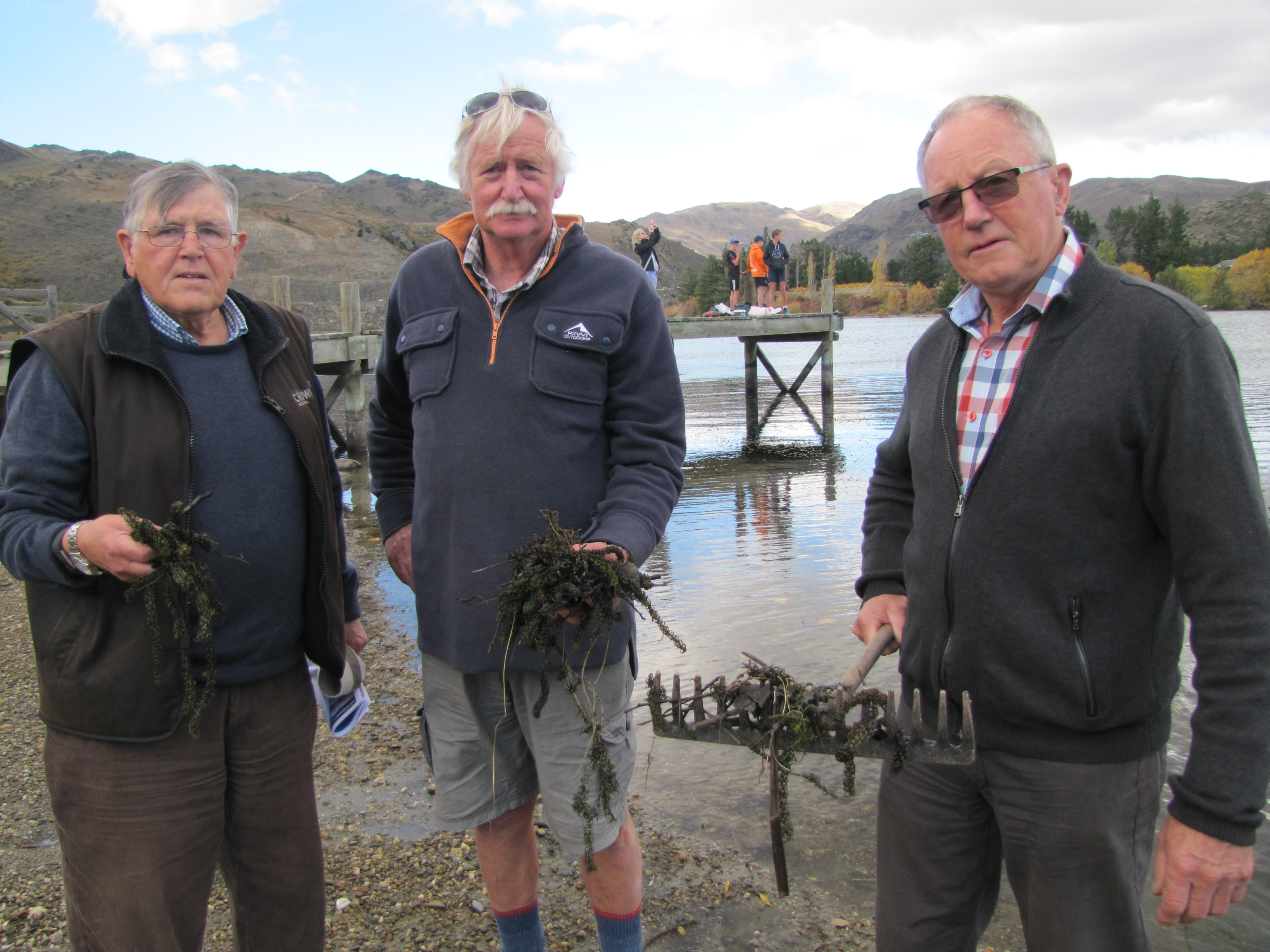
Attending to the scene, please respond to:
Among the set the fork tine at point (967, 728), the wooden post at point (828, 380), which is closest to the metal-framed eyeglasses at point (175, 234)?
the fork tine at point (967, 728)

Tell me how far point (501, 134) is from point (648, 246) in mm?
17390

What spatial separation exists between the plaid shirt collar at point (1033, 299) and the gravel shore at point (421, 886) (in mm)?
1907

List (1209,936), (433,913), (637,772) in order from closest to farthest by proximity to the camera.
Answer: (433,913) < (1209,936) < (637,772)

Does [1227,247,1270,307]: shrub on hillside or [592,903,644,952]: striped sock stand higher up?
[1227,247,1270,307]: shrub on hillside

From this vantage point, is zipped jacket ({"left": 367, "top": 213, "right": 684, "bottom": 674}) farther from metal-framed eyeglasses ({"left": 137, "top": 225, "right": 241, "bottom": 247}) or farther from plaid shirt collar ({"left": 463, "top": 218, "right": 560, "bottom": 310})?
metal-framed eyeglasses ({"left": 137, "top": 225, "right": 241, "bottom": 247})

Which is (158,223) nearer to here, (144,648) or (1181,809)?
(144,648)

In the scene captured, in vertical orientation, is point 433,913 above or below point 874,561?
below

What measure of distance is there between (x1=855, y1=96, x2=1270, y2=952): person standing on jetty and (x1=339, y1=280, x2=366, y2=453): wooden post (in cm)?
1667

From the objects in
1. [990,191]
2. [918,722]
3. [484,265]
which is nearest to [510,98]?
[484,265]

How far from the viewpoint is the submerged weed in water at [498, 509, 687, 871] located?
2.17 metres

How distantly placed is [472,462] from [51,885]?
268 centimetres

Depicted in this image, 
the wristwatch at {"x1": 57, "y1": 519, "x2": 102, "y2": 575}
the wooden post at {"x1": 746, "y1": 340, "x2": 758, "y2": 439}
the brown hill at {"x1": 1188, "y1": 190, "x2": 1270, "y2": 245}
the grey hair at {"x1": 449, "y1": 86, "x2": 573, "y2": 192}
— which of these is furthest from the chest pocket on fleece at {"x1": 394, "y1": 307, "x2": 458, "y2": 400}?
the brown hill at {"x1": 1188, "y1": 190, "x2": 1270, "y2": 245}

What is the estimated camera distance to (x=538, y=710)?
229cm

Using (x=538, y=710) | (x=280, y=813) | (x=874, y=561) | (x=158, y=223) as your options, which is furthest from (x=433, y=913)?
(x=158, y=223)
